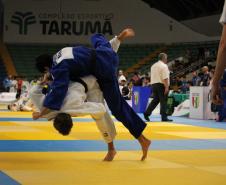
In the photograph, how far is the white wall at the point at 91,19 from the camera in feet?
124

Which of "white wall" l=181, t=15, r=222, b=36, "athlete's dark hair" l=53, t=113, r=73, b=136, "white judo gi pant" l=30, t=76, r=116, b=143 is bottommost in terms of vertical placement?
"athlete's dark hair" l=53, t=113, r=73, b=136

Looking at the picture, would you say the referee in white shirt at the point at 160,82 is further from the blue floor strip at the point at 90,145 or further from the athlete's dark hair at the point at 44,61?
the athlete's dark hair at the point at 44,61

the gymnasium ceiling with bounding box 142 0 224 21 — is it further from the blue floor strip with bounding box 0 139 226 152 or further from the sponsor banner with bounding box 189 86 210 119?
the blue floor strip with bounding box 0 139 226 152

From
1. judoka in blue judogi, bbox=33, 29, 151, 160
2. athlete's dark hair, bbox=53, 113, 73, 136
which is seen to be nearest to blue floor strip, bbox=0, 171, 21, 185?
athlete's dark hair, bbox=53, 113, 73, 136

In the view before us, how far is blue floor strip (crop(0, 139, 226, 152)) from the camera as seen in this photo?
21.8 feet

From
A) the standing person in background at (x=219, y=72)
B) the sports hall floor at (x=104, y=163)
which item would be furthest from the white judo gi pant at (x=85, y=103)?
the standing person in background at (x=219, y=72)

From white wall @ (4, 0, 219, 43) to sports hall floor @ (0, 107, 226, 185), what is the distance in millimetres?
29986

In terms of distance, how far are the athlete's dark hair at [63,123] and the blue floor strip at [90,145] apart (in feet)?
5.22

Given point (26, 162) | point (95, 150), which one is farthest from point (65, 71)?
point (95, 150)

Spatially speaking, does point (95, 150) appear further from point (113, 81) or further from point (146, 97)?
point (146, 97)

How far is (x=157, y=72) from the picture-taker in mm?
13406

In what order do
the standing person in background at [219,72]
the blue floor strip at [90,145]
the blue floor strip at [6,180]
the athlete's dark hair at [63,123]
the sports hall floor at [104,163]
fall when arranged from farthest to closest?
the blue floor strip at [90,145] < the athlete's dark hair at [63,123] < the sports hall floor at [104,163] < the blue floor strip at [6,180] < the standing person in background at [219,72]

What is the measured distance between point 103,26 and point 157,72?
986 inches

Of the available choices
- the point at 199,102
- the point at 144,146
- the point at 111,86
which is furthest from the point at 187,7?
the point at 111,86
